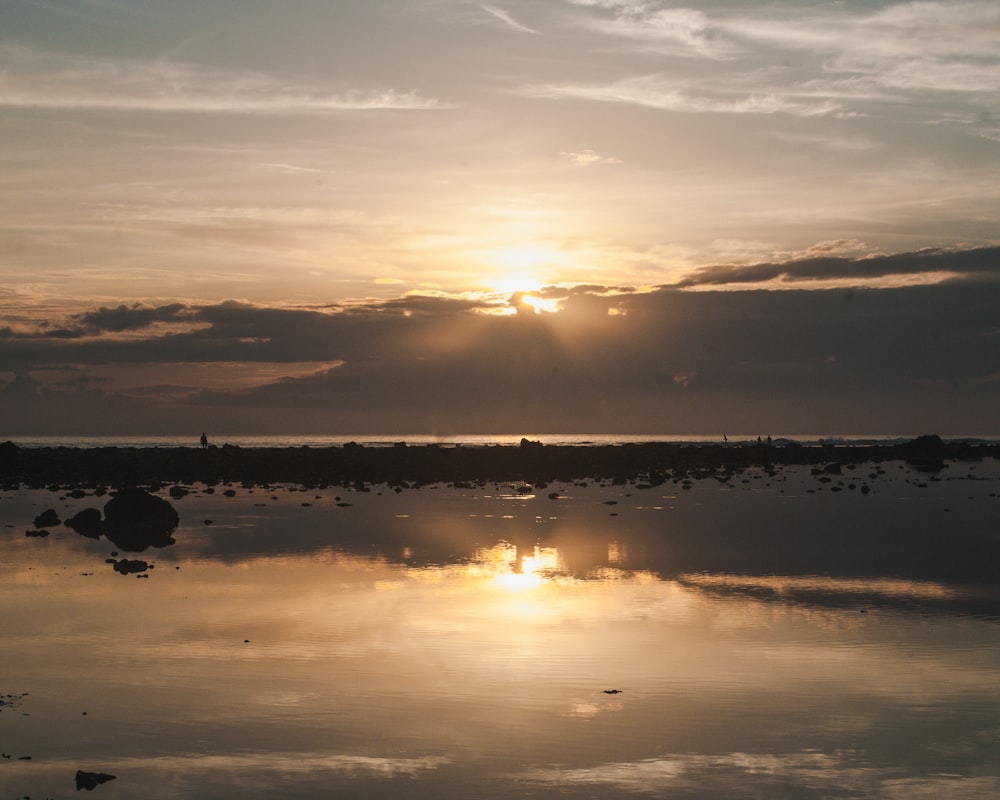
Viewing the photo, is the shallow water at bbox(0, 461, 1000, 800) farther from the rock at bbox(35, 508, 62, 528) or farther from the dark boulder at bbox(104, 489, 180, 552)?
the rock at bbox(35, 508, 62, 528)

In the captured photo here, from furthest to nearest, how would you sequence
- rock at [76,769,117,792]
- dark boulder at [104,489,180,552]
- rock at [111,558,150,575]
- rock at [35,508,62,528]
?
rock at [35,508,62,528]
dark boulder at [104,489,180,552]
rock at [111,558,150,575]
rock at [76,769,117,792]

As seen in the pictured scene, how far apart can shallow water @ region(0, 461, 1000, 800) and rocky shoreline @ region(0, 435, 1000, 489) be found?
33.3m

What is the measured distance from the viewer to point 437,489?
192ft

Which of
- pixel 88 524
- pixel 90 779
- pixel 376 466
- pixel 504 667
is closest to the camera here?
pixel 90 779

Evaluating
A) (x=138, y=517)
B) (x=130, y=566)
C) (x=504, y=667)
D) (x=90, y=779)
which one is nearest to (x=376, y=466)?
(x=138, y=517)

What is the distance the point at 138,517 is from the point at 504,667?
77.2 feet

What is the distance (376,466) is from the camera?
248 feet

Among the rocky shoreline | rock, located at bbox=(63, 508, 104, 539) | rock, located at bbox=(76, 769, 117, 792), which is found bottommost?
rock, located at bbox=(76, 769, 117, 792)

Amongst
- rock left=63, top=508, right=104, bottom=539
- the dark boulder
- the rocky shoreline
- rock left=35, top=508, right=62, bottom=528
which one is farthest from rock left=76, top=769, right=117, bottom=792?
the rocky shoreline

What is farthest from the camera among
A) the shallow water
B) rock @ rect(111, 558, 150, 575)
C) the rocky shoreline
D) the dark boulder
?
the rocky shoreline

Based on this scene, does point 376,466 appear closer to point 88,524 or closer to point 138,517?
point 138,517

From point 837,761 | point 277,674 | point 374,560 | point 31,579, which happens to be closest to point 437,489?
point 374,560

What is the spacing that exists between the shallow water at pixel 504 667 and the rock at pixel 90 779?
0.10 metres

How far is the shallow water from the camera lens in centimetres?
1138
